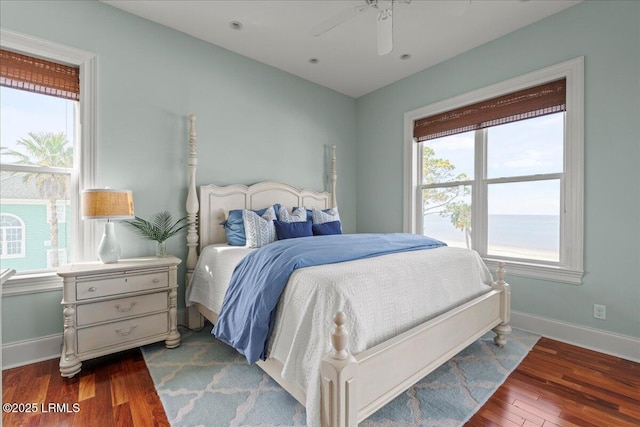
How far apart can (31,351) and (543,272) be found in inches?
166

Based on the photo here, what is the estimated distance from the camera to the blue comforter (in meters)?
1.69

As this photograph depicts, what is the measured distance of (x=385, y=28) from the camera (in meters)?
2.24

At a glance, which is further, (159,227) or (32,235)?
(159,227)

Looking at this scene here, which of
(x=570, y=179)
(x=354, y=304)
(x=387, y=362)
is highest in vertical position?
(x=570, y=179)

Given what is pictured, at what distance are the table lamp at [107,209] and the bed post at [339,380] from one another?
1889mm

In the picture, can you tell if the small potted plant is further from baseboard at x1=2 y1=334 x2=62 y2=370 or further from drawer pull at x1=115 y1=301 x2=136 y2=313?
baseboard at x1=2 y1=334 x2=62 y2=370

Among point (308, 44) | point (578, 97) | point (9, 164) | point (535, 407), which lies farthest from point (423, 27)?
point (9, 164)

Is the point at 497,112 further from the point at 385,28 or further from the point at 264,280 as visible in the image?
the point at 264,280

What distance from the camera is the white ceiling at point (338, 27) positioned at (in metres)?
2.65

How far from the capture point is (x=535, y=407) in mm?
1811

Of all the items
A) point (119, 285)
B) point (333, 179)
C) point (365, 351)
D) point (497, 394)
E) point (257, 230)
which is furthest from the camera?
point (333, 179)

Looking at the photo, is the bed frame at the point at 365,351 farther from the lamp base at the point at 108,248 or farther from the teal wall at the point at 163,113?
the lamp base at the point at 108,248

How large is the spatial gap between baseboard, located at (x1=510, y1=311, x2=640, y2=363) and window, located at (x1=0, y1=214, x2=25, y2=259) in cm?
420

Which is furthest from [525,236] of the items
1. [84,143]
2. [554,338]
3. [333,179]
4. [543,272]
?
[84,143]
